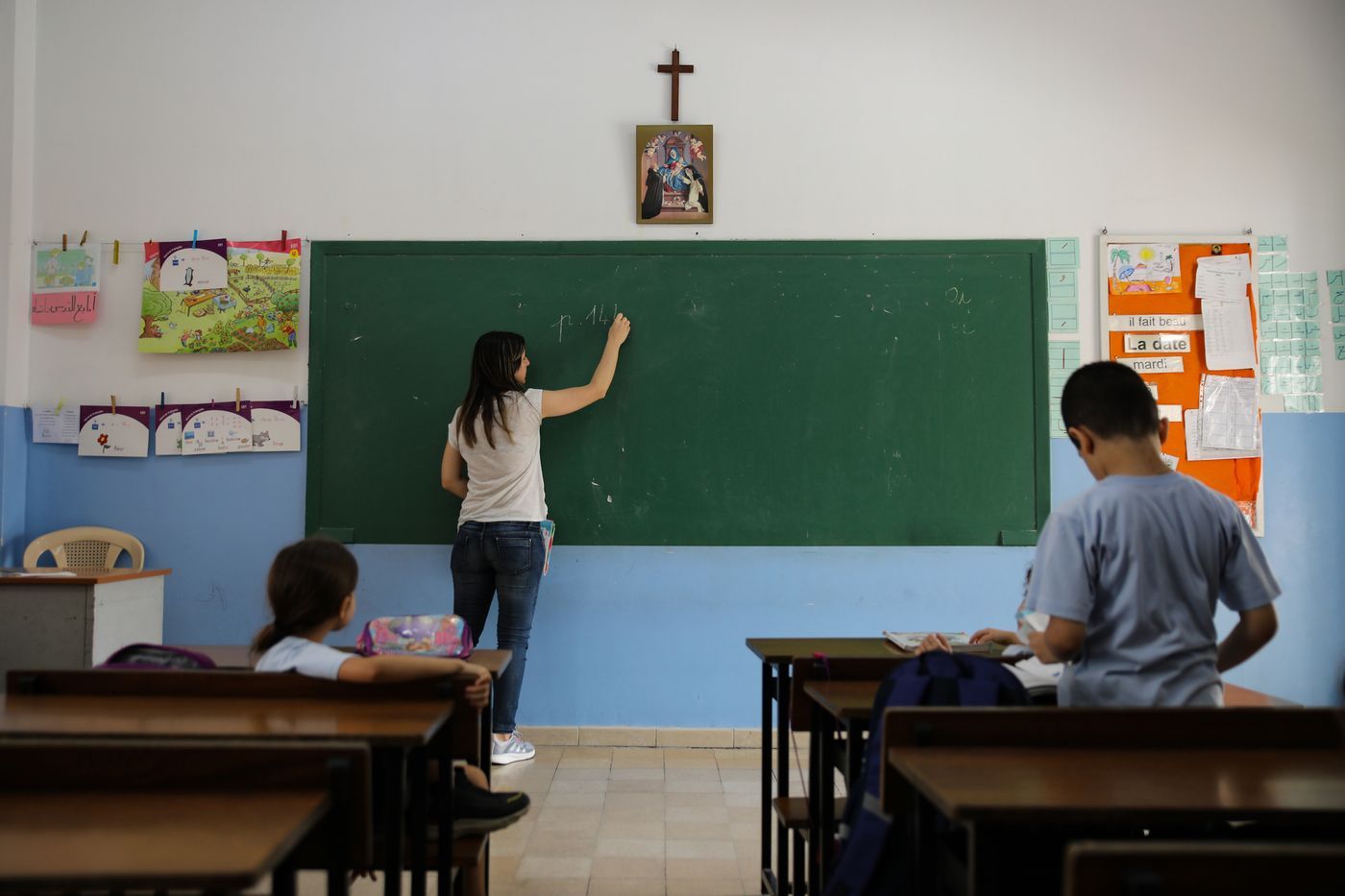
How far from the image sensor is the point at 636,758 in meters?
3.68

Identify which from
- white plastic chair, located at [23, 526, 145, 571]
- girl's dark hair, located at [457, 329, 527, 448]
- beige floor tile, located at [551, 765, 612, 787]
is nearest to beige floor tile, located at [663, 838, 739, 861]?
beige floor tile, located at [551, 765, 612, 787]

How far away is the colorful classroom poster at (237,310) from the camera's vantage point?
12.4 feet

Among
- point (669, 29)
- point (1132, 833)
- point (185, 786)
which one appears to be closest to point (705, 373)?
point (669, 29)

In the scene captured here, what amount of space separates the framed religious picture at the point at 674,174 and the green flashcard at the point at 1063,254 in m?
1.37

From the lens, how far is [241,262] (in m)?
3.80

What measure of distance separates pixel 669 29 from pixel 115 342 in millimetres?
2528

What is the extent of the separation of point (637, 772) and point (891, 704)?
2102 millimetres

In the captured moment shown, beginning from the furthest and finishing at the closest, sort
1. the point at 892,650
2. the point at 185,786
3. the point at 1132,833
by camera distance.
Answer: the point at 892,650, the point at 1132,833, the point at 185,786

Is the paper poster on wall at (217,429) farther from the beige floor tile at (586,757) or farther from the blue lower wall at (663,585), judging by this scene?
the beige floor tile at (586,757)

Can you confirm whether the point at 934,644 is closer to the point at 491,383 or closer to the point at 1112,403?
the point at 1112,403

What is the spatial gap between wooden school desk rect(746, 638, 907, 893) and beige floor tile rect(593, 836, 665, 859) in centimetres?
37

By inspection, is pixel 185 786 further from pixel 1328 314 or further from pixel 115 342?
pixel 1328 314

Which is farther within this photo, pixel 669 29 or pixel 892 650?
pixel 669 29

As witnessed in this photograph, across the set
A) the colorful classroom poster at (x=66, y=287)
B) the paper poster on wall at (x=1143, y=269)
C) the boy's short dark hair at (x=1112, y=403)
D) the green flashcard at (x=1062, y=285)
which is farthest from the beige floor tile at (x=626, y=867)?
the colorful classroom poster at (x=66, y=287)
